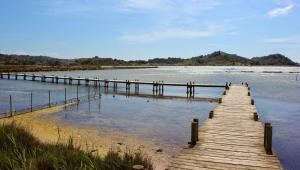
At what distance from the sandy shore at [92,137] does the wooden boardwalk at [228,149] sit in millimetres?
2829

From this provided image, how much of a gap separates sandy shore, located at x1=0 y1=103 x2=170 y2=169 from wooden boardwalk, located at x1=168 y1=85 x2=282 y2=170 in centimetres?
283

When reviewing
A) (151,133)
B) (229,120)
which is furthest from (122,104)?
(229,120)

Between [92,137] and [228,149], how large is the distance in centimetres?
1070

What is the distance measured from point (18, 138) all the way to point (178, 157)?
521cm

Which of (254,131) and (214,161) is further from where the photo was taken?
(254,131)

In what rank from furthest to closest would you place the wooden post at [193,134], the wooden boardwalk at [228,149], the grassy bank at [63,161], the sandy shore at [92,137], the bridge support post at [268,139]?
the sandy shore at [92,137] → the wooden post at [193,134] → the bridge support post at [268,139] → the wooden boardwalk at [228,149] → the grassy bank at [63,161]

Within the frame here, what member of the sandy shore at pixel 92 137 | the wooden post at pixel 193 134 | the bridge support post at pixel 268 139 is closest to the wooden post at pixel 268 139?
the bridge support post at pixel 268 139

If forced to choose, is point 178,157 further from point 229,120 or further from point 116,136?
point 116,136

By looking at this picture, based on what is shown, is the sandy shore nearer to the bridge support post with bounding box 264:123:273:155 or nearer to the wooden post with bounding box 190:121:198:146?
the wooden post with bounding box 190:121:198:146

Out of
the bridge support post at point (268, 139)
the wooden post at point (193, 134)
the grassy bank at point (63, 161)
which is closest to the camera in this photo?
the grassy bank at point (63, 161)

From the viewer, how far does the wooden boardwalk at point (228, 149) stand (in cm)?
1009

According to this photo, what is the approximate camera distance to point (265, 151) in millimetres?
11508

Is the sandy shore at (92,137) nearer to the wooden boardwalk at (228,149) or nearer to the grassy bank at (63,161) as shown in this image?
the wooden boardwalk at (228,149)

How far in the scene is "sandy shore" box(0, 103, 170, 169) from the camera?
1669cm
